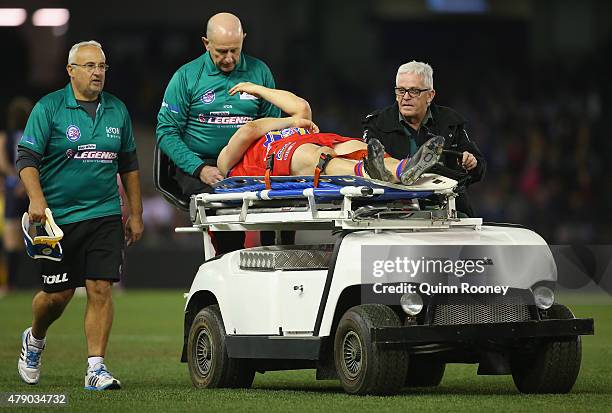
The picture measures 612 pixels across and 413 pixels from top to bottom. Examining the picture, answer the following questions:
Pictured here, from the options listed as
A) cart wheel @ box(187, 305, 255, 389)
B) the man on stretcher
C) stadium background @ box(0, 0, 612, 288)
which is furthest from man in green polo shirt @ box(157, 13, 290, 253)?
stadium background @ box(0, 0, 612, 288)

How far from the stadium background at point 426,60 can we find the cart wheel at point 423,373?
14484mm

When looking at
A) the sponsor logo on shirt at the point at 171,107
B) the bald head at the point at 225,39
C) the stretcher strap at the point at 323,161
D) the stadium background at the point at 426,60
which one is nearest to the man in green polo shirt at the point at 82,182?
the sponsor logo on shirt at the point at 171,107

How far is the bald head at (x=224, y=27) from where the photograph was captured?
9.86 meters

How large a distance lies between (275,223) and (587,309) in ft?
22.8

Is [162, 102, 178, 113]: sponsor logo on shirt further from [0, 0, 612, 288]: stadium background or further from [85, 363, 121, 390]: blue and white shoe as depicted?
[0, 0, 612, 288]: stadium background

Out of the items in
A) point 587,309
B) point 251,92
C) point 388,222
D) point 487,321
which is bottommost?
point 587,309

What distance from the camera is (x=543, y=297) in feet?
27.9

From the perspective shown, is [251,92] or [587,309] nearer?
[251,92]

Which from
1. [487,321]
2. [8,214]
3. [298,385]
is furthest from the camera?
[8,214]

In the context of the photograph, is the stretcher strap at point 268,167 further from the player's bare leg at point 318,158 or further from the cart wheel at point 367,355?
the cart wheel at point 367,355

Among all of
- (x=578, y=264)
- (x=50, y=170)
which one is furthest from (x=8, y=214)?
(x=50, y=170)

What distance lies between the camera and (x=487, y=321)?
843 centimetres

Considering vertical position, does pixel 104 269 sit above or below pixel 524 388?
above

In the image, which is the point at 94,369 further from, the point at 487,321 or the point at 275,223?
the point at 487,321
